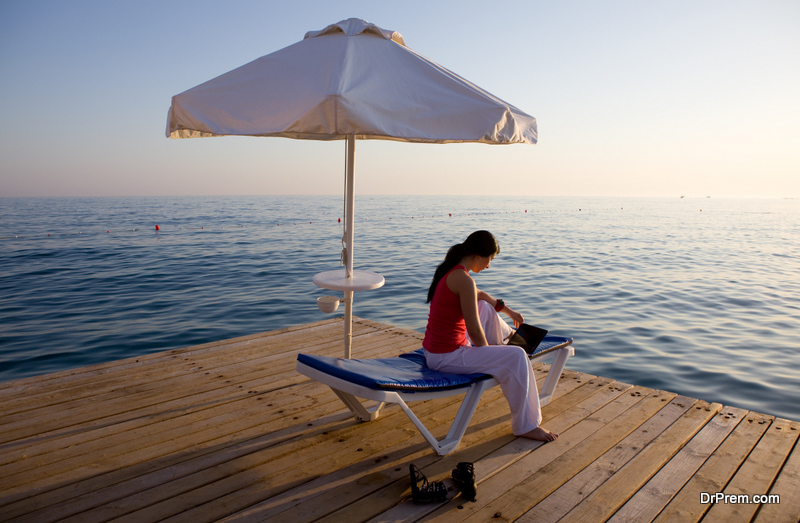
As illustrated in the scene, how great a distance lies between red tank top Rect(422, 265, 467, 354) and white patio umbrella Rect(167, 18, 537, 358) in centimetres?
48

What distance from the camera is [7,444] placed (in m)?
2.92

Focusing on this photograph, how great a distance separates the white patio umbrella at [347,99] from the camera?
2.40 metres

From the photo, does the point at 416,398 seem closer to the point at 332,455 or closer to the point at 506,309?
the point at 332,455

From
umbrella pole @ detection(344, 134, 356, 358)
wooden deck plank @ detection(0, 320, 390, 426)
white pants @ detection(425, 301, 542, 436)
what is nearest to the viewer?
white pants @ detection(425, 301, 542, 436)

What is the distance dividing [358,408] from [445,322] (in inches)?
31.8

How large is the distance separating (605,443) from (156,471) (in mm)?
2643

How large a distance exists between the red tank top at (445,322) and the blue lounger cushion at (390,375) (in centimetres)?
18

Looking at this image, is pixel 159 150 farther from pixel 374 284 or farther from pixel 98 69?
pixel 374 284

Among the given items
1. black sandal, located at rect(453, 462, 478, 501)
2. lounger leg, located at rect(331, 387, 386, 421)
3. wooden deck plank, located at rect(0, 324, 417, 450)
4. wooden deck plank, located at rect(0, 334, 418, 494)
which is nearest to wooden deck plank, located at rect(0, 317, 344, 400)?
wooden deck plank, located at rect(0, 324, 417, 450)

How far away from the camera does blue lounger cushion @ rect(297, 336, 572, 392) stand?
252cm

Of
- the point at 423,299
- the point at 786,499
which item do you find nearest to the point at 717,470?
the point at 786,499

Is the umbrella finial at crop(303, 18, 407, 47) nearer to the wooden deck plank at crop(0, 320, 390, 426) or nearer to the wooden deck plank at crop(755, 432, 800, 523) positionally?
the wooden deck plank at crop(0, 320, 390, 426)

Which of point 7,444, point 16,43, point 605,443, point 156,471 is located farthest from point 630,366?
point 16,43

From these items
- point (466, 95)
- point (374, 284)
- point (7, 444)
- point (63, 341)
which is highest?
point (466, 95)
